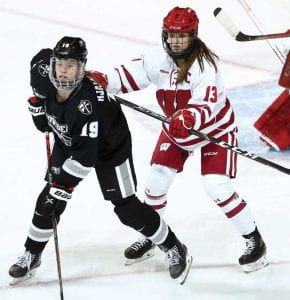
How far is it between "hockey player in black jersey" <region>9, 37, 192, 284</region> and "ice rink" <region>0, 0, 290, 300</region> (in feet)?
0.46

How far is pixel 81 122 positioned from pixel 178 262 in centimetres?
72

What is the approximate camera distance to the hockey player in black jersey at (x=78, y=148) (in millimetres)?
2697

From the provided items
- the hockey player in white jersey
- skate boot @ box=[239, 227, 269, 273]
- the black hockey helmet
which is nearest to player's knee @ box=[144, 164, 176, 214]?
the hockey player in white jersey

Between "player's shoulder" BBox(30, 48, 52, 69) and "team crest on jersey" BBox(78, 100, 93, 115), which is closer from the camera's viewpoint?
"team crest on jersey" BBox(78, 100, 93, 115)

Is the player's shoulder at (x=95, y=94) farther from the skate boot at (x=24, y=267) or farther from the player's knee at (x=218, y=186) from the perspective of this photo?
the skate boot at (x=24, y=267)

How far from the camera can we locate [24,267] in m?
3.02

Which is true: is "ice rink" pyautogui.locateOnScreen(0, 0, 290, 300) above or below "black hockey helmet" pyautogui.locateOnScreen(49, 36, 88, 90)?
below

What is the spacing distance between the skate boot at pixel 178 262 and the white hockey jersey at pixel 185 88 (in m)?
0.38

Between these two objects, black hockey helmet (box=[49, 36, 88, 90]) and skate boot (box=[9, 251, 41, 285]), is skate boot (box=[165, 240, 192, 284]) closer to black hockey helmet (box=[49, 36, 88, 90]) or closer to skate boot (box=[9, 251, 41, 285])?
skate boot (box=[9, 251, 41, 285])

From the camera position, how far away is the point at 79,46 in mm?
2703

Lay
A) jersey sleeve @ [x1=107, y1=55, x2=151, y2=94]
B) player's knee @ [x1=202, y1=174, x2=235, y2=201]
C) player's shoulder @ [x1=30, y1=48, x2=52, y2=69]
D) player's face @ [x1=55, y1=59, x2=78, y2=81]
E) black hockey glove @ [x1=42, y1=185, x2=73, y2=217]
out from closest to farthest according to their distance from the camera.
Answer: player's face @ [x1=55, y1=59, x2=78, y2=81] < black hockey glove @ [x1=42, y1=185, x2=73, y2=217] < player's shoulder @ [x1=30, y1=48, x2=52, y2=69] < player's knee @ [x1=202, y1=174, x2=235, y2=201] < jersey sleeve @ [x1=107, y1=55, x2=151, y2=94]

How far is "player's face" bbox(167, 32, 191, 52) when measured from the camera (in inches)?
115

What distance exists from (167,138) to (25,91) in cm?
191

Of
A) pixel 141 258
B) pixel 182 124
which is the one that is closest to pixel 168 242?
pixel 141 258
